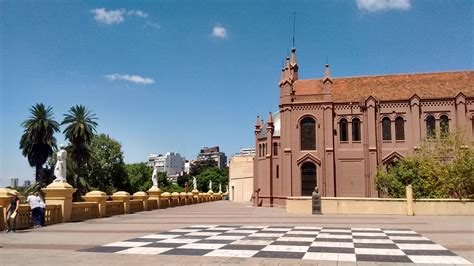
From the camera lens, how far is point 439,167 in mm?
29969

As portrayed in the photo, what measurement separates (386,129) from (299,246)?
35.4 metres

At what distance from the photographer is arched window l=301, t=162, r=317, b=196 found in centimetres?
4297

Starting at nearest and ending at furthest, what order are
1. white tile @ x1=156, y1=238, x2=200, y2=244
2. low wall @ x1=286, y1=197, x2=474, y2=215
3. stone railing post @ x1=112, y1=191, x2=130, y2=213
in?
white tile @ x1=156, y1=238, x2=200, y2=244
low wall @ x1=286, y1=197, x2=474, y2=215
stone railing post @ x1=112, y1=191, x2=130, y2=213

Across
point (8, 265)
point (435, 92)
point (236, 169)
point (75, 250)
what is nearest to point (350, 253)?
point (75, 250)

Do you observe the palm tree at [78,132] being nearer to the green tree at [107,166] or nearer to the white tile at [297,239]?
the green tree at [107,166]

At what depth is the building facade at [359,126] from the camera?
42062 mm

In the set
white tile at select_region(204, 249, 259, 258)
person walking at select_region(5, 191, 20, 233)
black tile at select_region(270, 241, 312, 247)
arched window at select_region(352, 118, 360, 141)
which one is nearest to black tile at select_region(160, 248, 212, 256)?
white tile at select_region(204, 249, 259, 258)

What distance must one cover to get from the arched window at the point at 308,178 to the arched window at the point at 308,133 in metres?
1.80

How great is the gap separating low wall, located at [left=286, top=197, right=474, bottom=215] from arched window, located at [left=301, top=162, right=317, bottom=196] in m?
15.7

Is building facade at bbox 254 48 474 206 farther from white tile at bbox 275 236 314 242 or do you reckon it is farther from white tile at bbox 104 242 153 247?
white tile at bbox 104 242 153 247

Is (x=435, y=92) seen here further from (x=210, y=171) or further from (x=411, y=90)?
(x=210, y=171)

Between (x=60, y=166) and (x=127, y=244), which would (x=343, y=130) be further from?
(x=127, y=244)

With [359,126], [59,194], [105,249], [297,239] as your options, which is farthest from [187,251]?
[359,126]

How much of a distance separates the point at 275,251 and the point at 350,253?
1635mm
